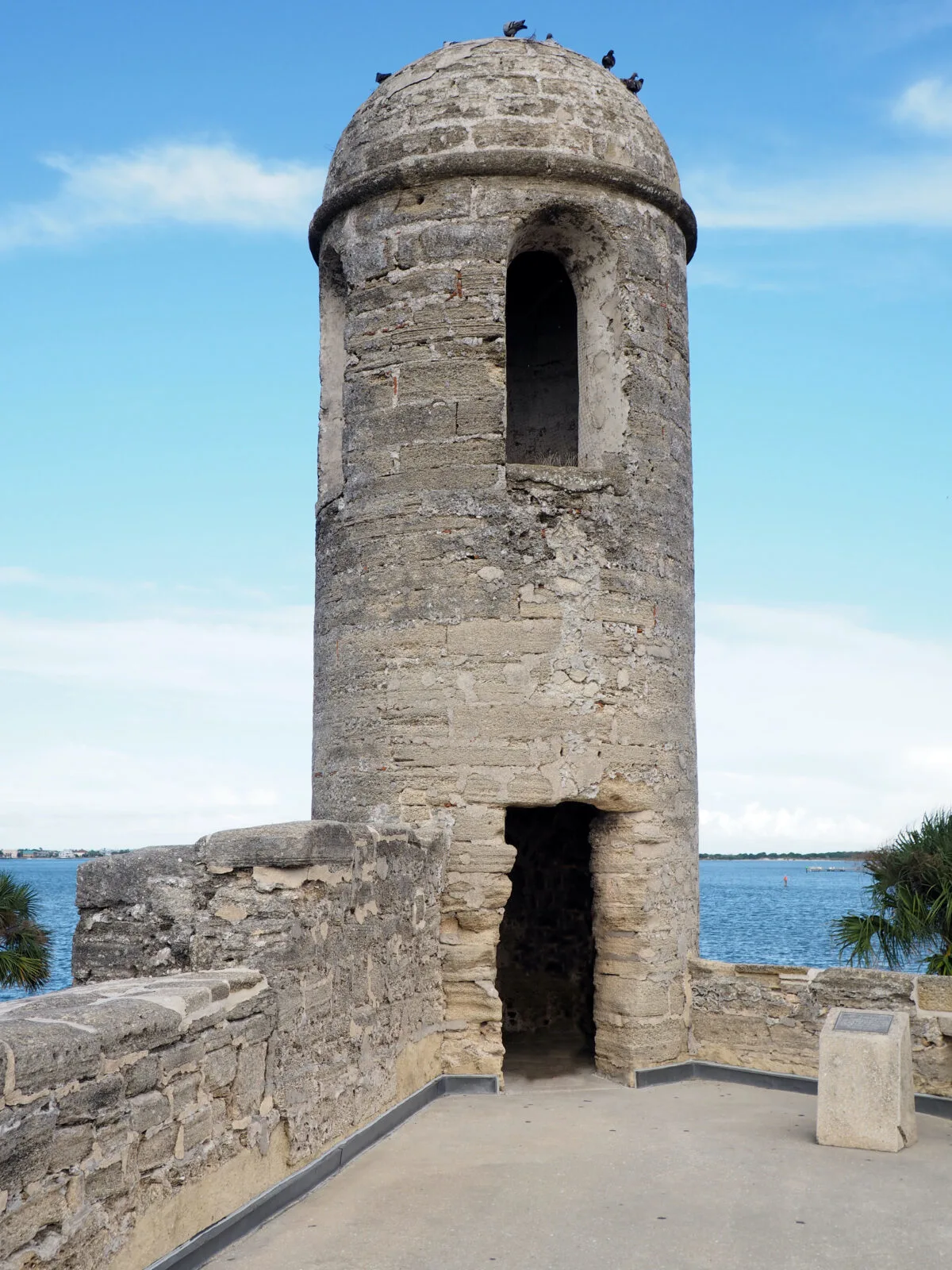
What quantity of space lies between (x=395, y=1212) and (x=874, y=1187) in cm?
227

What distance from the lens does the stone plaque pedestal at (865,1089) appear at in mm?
6680

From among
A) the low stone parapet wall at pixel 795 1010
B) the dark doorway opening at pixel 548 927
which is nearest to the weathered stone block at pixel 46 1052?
the low stone parapet wall at pixel 795 1010

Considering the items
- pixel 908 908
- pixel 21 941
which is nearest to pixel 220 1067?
pixel 908 908

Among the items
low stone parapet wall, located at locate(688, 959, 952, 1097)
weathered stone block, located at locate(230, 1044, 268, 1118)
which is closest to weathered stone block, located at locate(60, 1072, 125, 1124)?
weathered stone block, located at locate(230, 1044, 268, 1118)

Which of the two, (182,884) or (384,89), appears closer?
(182,884)

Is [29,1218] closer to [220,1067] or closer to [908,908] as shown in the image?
[220,1067]

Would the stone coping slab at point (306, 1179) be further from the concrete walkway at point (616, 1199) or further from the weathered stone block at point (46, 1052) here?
the weathered stone block at point (46, 1052)

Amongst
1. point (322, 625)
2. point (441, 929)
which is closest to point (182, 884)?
point (441, 929)

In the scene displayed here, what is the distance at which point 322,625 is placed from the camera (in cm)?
927

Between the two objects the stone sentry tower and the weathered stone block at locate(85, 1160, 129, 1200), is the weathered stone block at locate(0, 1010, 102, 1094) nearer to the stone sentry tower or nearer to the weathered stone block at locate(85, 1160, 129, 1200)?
the weathered stone block at locate(85, 1160, 129, 1200)

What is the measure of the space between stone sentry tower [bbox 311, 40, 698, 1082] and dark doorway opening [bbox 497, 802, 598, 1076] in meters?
2.36

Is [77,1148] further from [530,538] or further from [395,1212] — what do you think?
[530,538]

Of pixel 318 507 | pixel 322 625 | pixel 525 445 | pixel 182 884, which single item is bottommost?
pixel 182 884

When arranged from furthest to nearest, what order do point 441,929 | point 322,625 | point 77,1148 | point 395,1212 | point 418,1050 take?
point 322,625 → point 441,929 → point 418,1050 → point 395,1212 → point 77,1148
